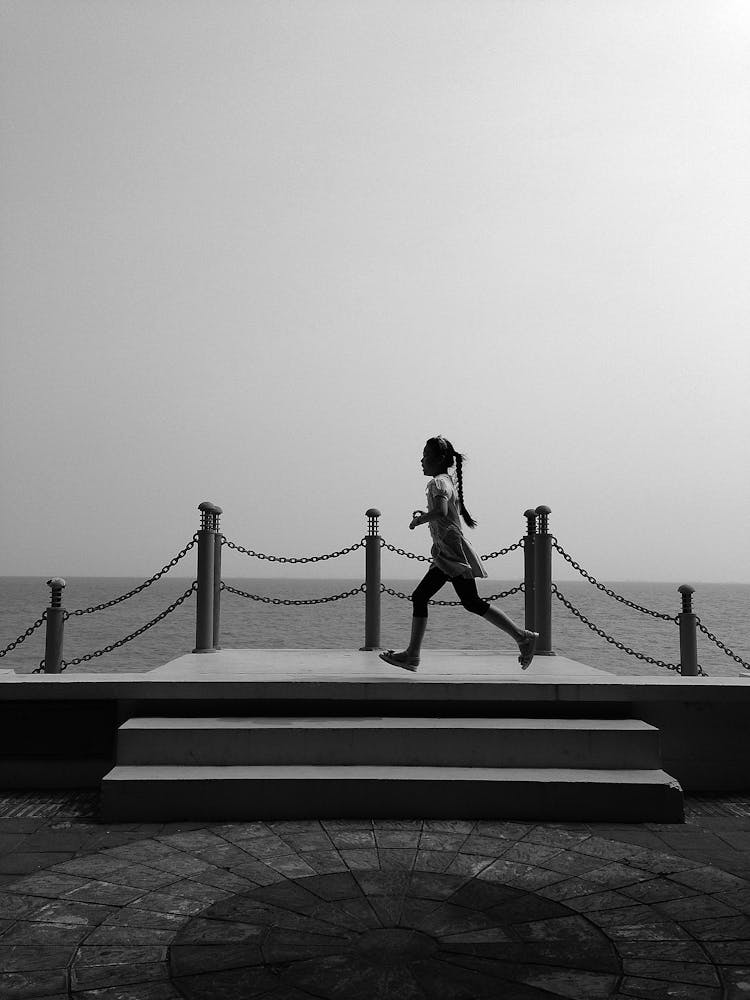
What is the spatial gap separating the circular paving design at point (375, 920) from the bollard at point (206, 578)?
11.3ft

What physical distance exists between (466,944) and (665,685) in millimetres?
2929

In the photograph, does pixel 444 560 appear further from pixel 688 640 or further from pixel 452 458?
pixel 688 640

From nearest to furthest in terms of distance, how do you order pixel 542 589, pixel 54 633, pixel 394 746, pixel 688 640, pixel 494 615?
pixel 394 746 → pixel 494 615 → pixel 542 589 → pixel 688 640 → pixel 54 633

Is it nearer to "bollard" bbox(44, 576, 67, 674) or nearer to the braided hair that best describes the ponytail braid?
the braided hair

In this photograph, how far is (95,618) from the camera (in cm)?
5838

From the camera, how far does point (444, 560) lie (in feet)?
18.7

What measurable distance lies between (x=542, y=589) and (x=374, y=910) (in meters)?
4.71

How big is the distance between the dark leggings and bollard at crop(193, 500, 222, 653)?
263 cm

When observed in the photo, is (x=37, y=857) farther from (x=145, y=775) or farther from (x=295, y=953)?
(x=295, y=953)

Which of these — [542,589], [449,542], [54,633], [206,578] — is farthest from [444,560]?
[54,633]

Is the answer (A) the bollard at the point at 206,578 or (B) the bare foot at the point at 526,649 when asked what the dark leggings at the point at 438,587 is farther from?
(A) the bollard at the point at 206,578

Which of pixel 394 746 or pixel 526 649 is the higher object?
pixel 526 649

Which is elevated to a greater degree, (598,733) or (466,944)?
(598,733)

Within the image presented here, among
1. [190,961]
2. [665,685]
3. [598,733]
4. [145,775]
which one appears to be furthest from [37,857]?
[665,685]
